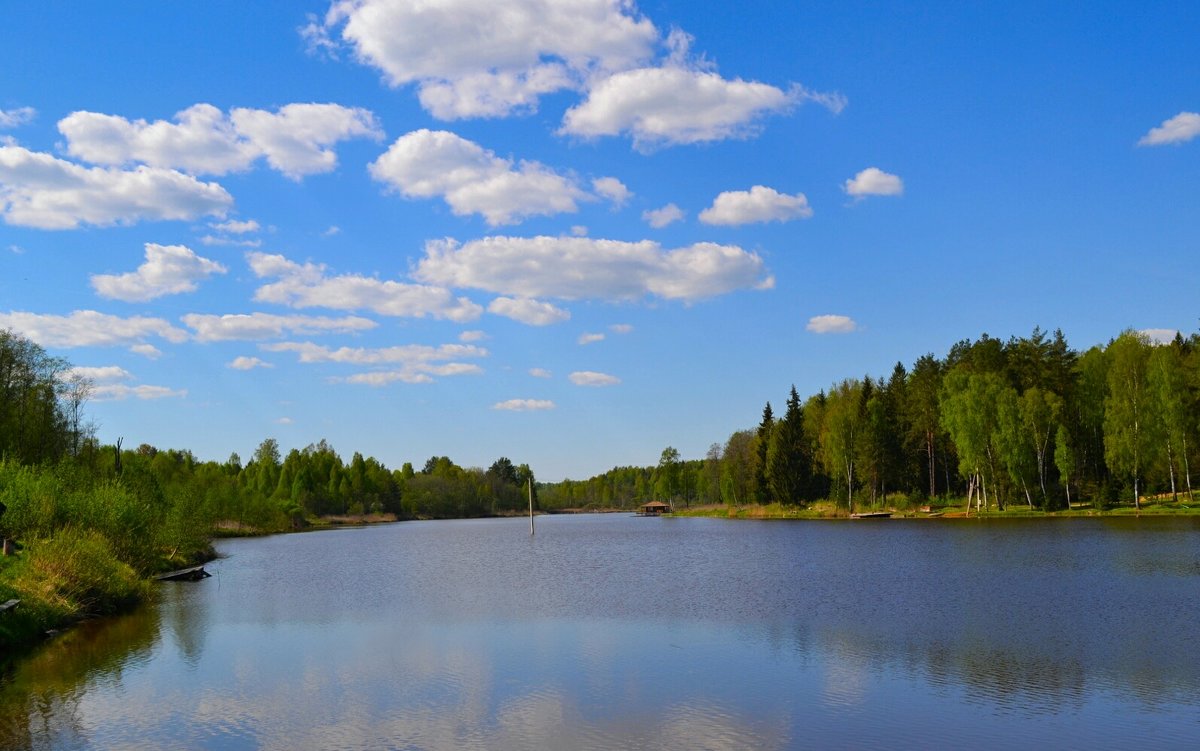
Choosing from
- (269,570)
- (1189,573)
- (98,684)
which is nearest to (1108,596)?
(1189,573)

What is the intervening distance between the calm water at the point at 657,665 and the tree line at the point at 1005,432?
4078cm

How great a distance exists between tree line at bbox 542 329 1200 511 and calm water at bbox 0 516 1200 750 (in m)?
40.8

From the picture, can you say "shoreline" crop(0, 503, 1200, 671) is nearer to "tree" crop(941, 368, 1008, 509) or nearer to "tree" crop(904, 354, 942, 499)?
"tree" crop(941, 368, 1008, 509)

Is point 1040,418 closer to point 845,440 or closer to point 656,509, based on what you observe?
point 845,440

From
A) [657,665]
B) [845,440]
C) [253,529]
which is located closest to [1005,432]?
[845,440]

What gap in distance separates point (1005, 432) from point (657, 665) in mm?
69530

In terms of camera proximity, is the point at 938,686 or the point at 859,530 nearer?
the point at 938,686

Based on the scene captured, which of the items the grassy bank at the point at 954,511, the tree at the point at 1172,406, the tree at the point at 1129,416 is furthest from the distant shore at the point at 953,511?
the tree at the point at 1172,406

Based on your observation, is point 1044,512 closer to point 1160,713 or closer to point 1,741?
point 1160,713

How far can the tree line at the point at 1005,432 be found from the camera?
72750 millimetres

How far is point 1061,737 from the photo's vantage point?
1337 cm

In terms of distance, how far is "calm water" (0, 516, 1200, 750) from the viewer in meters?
14.3

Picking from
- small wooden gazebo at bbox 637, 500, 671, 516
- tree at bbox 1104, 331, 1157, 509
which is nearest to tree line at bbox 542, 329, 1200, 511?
tree at bbox 1104, 331, 1157, 509

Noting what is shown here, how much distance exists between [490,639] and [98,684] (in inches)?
368
